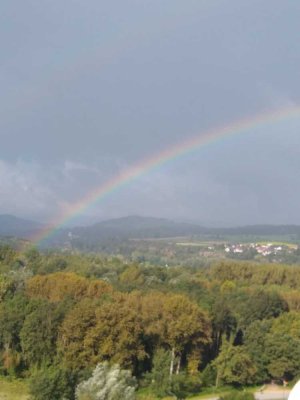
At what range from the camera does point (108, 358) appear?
79.6 ft

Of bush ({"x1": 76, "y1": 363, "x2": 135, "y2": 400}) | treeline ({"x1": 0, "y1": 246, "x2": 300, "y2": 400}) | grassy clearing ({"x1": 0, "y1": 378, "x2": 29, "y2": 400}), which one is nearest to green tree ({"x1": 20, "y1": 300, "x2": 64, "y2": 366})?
treeline ({"x1": 0, "y1": 246, "x2": 300, "y2": 400})

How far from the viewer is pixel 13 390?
23953 millimetres

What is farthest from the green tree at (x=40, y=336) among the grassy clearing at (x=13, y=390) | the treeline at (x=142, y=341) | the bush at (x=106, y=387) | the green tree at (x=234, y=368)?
the green tree at (x=234, y=368)

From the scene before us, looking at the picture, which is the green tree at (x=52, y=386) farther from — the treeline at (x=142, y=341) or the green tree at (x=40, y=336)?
the green tree at (x=40, y=336)

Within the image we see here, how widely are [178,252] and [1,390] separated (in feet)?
411

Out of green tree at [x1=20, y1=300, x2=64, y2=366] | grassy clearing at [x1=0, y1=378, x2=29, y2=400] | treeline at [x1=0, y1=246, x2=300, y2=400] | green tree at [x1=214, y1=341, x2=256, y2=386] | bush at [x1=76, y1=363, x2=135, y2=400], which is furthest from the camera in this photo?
green tree at [x1=20, y1=300, x2=64, y2=366]

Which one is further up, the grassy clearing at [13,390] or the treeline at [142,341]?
the treeline at [142,341]

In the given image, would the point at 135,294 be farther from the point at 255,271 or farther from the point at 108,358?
the point at 255,271

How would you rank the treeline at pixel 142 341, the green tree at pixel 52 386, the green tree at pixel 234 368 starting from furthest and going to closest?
1. the green tree at pixel 234 368
2. the treeline at pixel 142 341
3. the green tree at pixel 52 386

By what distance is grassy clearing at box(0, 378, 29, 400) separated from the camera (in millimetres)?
22766

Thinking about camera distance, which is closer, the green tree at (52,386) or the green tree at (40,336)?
the green tree at (52,386)

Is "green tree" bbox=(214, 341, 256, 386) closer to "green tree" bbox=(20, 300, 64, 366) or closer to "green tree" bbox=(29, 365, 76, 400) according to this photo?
"green tree" bbox=(20, 300, 64, 366)

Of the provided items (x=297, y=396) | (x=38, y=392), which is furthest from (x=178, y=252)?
(x=297, y=396)

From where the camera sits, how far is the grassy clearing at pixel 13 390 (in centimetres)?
2277
